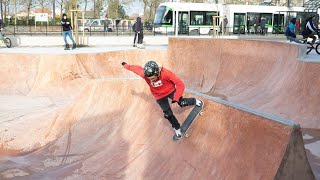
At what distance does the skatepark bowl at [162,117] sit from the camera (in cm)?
429

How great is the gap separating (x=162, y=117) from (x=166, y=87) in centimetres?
84

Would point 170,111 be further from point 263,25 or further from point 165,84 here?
point 263,25

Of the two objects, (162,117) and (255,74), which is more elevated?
(255,74)

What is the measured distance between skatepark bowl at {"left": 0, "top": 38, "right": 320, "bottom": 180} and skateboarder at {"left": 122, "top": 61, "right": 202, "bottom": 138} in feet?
0.84

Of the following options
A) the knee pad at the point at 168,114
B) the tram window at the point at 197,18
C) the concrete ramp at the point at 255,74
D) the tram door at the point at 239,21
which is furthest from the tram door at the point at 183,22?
the knee pad at the point at 168,114

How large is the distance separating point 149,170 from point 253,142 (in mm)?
1841

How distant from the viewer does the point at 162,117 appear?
20.7ft

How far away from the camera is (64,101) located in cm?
1127

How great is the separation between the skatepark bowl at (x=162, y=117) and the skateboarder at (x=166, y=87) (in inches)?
10.0

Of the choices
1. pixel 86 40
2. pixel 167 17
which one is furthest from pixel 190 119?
pixel 167 17

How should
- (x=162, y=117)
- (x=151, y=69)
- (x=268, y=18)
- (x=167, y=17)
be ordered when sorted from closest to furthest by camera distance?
(x=151, y=69) < (x=162, y=117) < (x=167, y=17) < (x=268, y=18)

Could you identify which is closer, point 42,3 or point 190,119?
point 190,119

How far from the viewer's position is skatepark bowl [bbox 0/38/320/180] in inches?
169

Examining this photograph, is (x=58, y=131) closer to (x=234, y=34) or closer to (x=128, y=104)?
(x=128, y=104)
